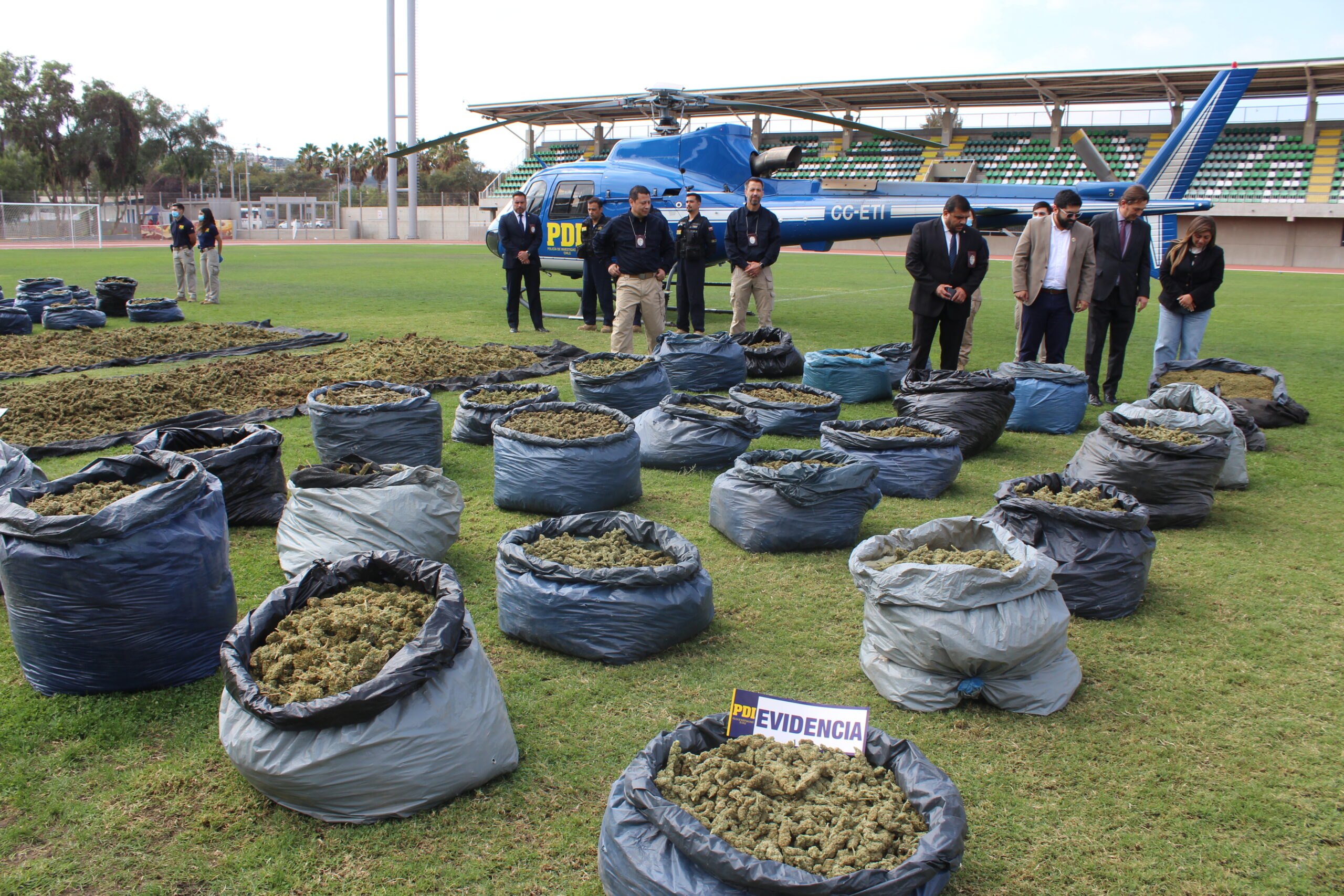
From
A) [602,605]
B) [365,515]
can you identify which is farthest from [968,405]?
[365,515]

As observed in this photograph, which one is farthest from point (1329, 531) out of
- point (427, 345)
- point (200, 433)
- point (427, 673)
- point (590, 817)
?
point (427, 345)

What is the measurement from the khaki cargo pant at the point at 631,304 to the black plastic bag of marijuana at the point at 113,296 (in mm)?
8574

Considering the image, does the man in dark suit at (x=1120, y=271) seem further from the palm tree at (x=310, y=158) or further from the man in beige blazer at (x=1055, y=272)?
the palm tree at (x=310, y=158)

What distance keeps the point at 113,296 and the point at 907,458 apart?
12.5 m

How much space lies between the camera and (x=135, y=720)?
2.87 meters

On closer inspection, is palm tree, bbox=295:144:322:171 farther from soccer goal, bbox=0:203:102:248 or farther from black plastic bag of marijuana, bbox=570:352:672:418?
black plastic bag of marijuana, bbox=570:352:672:418

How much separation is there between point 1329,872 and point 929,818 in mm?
1176

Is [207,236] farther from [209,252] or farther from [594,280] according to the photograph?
[594,280]

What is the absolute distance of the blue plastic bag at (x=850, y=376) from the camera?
24.9 feet

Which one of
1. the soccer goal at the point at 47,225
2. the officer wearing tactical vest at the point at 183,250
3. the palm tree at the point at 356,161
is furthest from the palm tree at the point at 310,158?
the officer wearing tactical vest at the point at 183,250

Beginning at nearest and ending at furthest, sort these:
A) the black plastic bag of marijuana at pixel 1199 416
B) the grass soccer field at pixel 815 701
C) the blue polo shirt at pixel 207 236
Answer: the grass soccer field at pixel 815 701, the black plastic bag of marijuana at pixel 1199 416, the blue polo shirt at pixel 207 236

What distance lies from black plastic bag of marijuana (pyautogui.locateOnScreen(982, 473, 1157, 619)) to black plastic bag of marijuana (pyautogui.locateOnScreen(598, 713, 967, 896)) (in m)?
1.80

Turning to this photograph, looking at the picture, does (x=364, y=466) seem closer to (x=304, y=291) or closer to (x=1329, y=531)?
(x=1329, y=531)

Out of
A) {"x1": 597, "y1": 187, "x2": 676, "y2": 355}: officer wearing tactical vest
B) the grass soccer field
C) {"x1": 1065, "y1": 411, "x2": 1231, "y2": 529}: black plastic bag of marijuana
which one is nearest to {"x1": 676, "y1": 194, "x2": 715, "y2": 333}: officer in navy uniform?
{"x1": 597, "y1": 187, "x2": 676, "y2": 355}: officer wearing tactical vest
